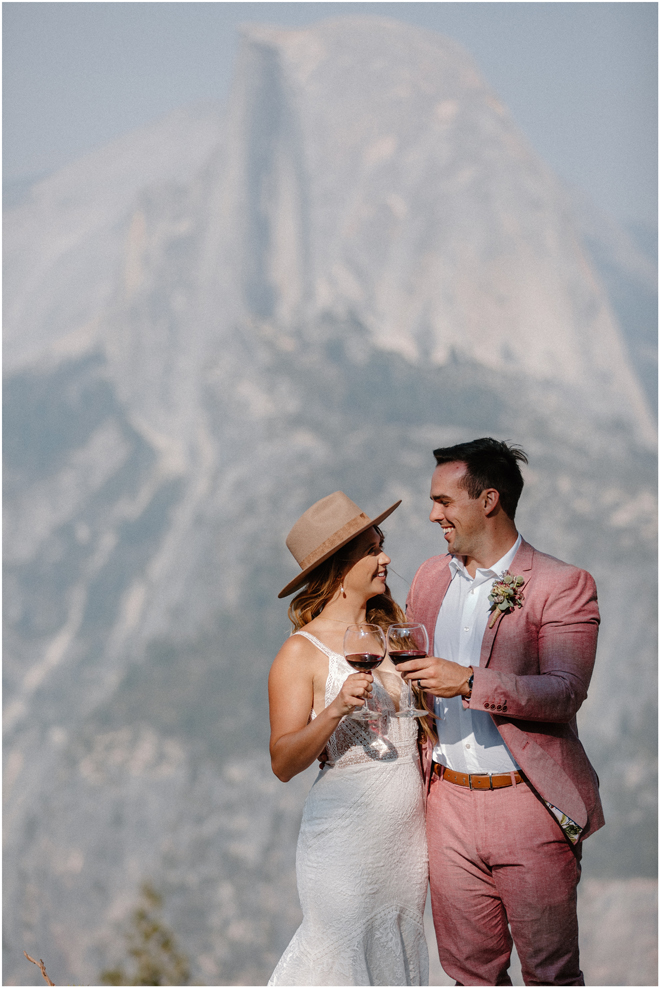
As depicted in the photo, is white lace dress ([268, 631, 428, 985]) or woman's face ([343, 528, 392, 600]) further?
woman's face ([343, 528, 392, 600])

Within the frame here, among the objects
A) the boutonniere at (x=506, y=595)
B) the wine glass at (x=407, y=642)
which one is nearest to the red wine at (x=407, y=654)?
the wine glass at (x=407, y=642)

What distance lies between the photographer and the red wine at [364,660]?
1.79 meters

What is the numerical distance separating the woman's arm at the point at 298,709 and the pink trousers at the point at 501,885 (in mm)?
382

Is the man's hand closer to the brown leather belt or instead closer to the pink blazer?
the pink blazer

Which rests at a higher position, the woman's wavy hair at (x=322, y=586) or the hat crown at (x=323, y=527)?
the hat crown at (x=323, y=527)

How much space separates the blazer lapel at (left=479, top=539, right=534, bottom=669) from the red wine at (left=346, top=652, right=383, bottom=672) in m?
0.26

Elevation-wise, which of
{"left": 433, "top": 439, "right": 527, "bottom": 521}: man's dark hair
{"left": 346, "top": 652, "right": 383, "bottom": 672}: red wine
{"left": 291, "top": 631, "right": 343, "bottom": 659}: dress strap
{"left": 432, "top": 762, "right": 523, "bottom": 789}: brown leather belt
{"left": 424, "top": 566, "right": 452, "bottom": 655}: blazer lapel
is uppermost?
{"left": 433, "top": 439, "right": 527, "bottom": 521}: man's dark hair

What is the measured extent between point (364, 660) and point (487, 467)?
56cm

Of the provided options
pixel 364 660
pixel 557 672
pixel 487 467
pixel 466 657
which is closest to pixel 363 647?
pixel 364 660

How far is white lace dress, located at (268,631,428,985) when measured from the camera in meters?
1.94

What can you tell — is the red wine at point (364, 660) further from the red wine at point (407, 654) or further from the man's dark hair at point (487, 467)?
the man's dark hair at point (487, 467)

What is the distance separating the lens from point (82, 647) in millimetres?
32094

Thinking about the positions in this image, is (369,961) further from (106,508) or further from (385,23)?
(385,23)

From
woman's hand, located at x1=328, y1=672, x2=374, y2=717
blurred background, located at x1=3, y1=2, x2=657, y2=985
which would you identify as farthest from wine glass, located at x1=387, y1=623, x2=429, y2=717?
blurred background, located at x1=3, y1=2, x2=657, y2=985
